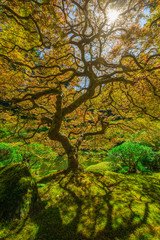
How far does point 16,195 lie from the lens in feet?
6.28

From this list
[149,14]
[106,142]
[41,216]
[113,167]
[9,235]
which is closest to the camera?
[9,235]

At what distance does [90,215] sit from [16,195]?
154 centimetres

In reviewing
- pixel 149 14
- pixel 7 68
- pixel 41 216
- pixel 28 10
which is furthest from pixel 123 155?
pixel 7 68

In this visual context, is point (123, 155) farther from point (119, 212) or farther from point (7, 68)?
point (7, 68)

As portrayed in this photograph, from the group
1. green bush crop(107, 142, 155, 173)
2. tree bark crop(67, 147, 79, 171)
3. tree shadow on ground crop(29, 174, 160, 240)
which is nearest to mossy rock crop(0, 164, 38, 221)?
tree shadow on ground crop(29, 174, 160, 240)

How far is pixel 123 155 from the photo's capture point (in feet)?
19.1

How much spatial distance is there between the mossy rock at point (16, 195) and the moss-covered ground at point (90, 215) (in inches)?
5.1

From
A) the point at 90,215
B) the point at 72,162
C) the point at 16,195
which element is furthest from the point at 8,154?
the point at 90,215

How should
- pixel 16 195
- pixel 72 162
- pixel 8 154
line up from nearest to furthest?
pixel 16 195 → pixel 72 162 → pixel 8 154

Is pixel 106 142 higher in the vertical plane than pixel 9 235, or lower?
higher

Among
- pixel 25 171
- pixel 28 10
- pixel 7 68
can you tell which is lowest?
pixel 25 171

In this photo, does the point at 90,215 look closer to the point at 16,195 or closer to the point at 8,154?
the point at 16,195

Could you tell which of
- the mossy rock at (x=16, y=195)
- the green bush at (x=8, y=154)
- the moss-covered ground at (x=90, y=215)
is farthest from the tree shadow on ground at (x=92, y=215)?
the green bush at (x=8, y=154)

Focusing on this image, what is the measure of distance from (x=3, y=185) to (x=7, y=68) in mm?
4961
